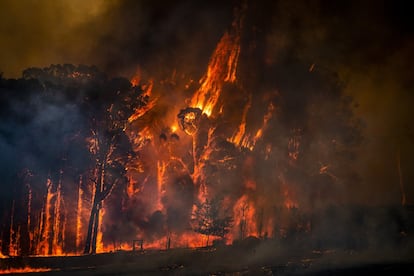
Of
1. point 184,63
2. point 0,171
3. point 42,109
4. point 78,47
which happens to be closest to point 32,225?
point 0,171

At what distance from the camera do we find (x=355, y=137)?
→ 155 feet

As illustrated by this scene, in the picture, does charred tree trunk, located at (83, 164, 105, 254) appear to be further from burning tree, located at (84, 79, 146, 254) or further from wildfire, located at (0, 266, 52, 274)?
wildfire, located at (0, 266, 52, 274)

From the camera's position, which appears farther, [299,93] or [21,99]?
[299,93]

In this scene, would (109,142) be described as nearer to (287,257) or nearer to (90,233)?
(90,233)

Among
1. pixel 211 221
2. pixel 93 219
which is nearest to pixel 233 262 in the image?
pixel 211 221

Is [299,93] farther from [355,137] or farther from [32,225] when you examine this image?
[32,225]

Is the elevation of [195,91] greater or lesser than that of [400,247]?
greater

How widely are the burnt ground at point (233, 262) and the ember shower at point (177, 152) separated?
4635 mm

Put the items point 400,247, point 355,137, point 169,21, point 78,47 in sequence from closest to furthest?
point 400,247, point 78,47, point 169,21, point 355,137

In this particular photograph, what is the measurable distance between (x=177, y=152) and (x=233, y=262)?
48.7 ft

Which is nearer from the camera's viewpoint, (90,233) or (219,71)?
(90,233)

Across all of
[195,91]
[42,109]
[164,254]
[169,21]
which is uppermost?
[169,21]

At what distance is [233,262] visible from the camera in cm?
2906

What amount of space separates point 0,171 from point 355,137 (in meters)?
33.6
